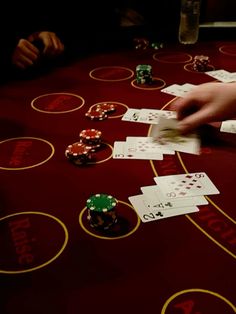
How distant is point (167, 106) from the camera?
190cm

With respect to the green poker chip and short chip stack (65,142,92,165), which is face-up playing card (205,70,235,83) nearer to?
short chip stack (65,142,92,165)

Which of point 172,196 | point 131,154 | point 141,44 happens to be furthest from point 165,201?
point 141,44

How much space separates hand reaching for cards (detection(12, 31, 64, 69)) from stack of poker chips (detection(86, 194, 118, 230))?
1452mm

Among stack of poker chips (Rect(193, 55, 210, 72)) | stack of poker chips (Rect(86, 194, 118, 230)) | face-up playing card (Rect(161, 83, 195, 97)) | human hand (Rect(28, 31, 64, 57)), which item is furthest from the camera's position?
human hand (Rect(28, 31, 64, 57))

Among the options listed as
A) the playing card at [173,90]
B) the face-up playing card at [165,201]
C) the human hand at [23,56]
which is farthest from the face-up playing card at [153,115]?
the human hand at [23,56]

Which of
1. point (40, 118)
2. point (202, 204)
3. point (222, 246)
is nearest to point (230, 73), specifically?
point (40, 118)

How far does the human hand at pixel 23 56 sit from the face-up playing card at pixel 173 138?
3.37 feet

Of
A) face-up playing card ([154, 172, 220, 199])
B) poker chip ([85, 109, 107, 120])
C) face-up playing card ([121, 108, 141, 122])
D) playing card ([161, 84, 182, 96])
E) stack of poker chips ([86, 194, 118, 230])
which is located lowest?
playing card ([161, 84, 182, 96])

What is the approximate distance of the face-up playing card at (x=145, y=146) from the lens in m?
1.50

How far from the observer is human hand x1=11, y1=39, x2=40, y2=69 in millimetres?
2295

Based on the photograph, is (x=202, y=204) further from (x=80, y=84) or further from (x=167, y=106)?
(x=80, y=84)

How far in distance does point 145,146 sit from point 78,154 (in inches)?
11.0

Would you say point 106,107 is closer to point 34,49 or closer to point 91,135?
point 91,135

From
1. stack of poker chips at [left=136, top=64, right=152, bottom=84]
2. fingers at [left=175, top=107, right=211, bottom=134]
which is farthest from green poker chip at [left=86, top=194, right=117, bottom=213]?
stack of poker chips at [left=136, top=64, right=152, bottom=84]
